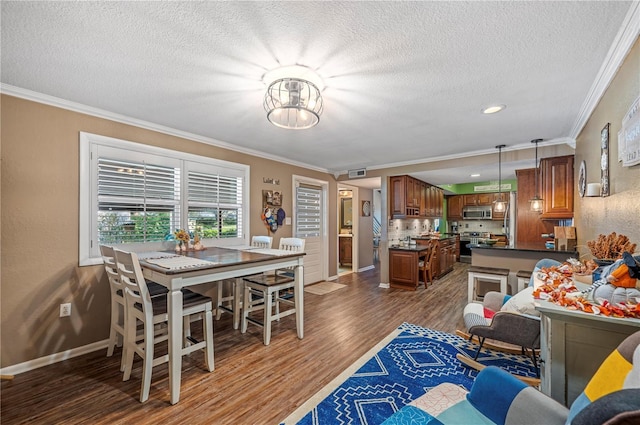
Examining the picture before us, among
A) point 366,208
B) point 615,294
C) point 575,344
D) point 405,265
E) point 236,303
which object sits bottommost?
point 236,303

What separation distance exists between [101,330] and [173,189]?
5.43 feet

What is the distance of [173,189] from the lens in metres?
3.34

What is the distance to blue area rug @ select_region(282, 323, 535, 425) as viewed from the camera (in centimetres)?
183

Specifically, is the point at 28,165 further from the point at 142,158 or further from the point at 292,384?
the point at 292,384

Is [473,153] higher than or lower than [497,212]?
higher

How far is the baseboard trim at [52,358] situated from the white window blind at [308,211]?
315cm

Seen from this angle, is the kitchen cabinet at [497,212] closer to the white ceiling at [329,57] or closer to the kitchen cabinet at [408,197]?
the kitchen cabinet at [408,197]

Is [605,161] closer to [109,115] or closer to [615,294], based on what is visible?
[615,294]

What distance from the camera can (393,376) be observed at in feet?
7.39

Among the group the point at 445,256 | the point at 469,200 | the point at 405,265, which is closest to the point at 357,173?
the point at 405,265

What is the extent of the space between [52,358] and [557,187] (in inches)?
241

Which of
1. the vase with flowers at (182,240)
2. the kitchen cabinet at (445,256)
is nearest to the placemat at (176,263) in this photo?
the vase with flowers at (182,240)

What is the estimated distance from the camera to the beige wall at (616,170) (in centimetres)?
162

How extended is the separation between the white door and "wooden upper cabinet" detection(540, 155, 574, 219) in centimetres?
370
